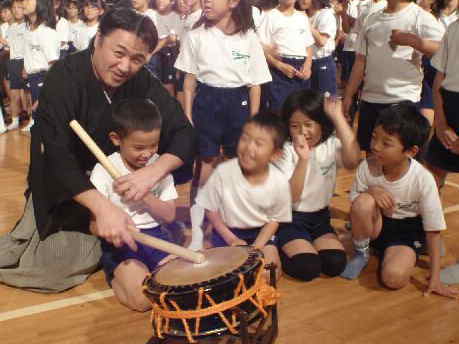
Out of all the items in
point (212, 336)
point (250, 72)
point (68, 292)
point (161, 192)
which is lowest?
point (68, 292)

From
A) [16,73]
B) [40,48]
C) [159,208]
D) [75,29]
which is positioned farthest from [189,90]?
[75,29]

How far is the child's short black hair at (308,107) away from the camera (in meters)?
2.41

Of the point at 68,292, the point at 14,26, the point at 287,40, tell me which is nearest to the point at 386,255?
the point at 68,292

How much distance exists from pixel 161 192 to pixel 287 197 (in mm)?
538

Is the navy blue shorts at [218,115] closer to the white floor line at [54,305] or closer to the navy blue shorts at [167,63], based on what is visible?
the white floor line at [54,305]

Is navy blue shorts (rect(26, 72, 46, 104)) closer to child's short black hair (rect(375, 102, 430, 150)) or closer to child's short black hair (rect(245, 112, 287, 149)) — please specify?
child's short black hair (rect(245, 112, 287, 149))

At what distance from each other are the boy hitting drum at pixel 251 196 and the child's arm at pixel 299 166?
0.27ft

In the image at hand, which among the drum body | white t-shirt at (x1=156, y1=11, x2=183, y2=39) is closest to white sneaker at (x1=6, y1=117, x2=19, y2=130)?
white t-shirt at (x1=156, y1=11, x2=183, y2=39)

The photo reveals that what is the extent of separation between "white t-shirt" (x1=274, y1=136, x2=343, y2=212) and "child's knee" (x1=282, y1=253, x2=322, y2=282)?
0.25m

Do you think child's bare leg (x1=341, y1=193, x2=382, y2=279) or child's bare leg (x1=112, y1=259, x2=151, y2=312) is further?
child's bare leg (x1=341, y1=193, x2=382, y2=279)

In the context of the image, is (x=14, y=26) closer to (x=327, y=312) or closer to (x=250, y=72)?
(x=250, y=72)

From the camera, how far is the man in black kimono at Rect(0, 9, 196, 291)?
6.80ft

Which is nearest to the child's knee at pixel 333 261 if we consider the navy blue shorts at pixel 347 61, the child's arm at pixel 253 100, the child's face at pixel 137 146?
the child's face at pixel 137 146

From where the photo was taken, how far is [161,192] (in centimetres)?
224
